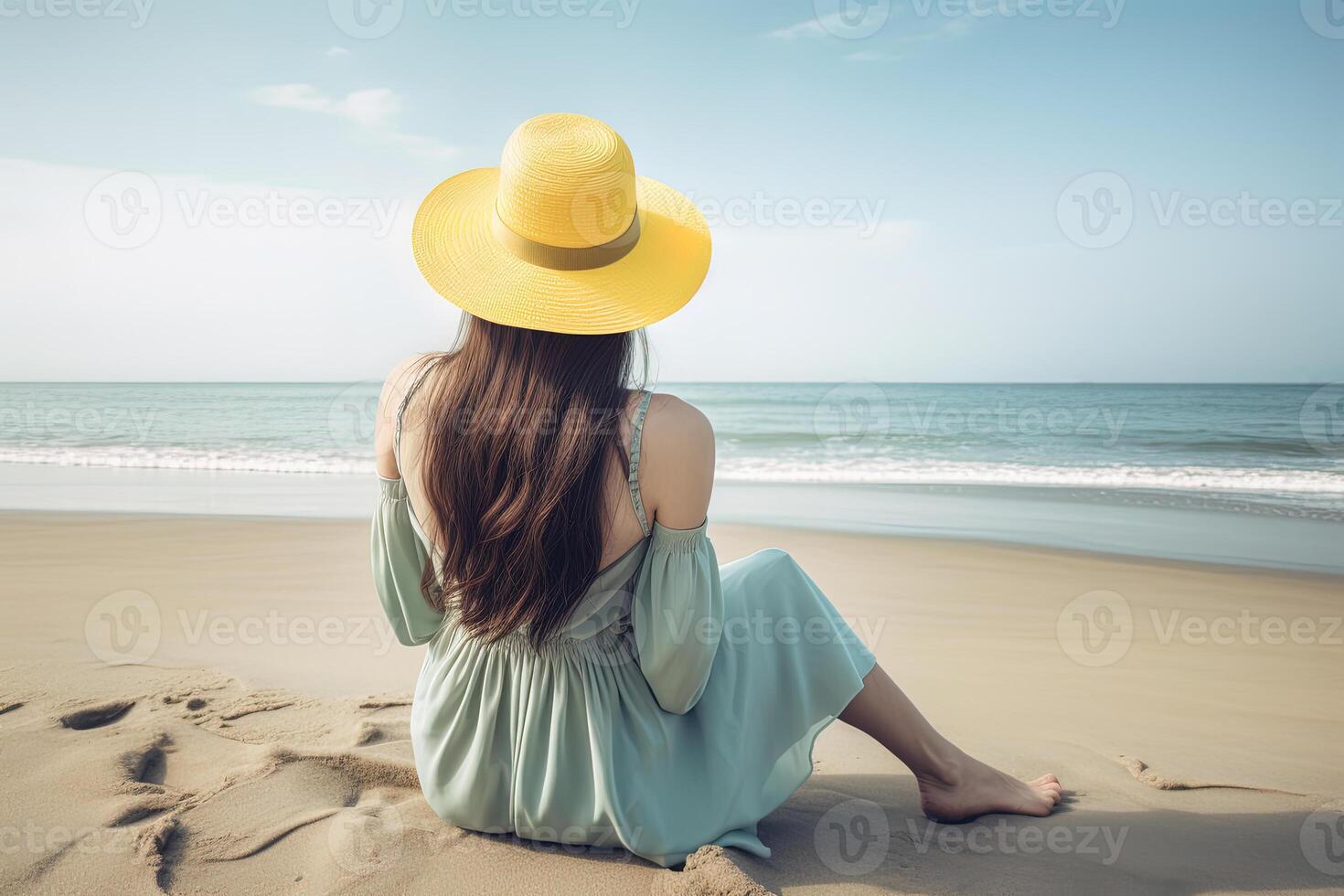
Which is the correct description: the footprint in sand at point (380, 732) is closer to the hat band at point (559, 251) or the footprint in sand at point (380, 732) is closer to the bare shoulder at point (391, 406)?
the bare shoulder at point (391, 406)

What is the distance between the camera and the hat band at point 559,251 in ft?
5.17

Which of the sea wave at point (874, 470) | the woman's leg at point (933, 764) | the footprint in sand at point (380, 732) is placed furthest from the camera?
the sea wave at point (874, 470)

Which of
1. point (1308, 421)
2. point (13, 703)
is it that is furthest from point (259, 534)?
point (1308, 421)

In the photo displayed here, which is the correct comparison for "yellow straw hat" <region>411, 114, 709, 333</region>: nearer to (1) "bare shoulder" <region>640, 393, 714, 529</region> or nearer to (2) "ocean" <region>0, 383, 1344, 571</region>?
(1) "bare shoulder" <region>640, 393, 714, 529</region>

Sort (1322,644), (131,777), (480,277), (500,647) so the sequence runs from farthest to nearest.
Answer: (1322,644) < (131,777) < (500,647) < (480,277)

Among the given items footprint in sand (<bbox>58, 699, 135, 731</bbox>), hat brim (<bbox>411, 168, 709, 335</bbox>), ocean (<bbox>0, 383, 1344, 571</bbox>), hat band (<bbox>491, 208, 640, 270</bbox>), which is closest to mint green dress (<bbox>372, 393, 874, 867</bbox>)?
hat brim (<bbox>411, 168, 709, 335</bbox>)

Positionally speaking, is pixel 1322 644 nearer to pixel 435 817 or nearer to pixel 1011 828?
pixel 1011 828

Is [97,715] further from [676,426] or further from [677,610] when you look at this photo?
[676,426]

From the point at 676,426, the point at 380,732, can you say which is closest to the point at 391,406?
the point at 676,426

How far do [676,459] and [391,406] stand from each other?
0.66m

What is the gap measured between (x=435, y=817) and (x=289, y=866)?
32 centimetres

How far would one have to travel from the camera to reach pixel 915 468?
10.4 m

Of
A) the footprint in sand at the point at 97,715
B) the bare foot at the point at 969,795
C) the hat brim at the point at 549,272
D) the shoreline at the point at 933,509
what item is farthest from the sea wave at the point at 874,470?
the hat brim at the point at 549,272

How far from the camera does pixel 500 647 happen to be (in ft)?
5.70
